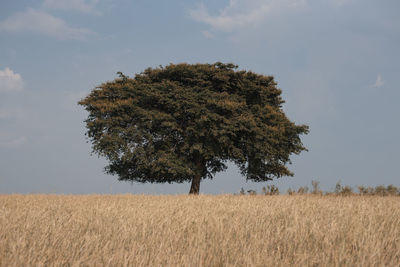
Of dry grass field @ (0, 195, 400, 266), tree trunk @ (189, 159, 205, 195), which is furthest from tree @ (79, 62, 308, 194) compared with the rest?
dry grass field @ (0, 195, 400, 266)

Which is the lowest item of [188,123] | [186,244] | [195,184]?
[186,244]

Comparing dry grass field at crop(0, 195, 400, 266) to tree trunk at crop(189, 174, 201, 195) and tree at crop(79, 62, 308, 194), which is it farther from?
tree trunk at crop(189, 174, 201, 195)

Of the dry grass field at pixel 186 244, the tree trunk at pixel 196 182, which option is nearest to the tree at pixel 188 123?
the tree trunk at pixel 196 182

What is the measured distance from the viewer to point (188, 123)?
2266cm

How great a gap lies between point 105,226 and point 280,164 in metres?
20.1

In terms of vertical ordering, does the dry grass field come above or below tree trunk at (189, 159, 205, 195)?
below

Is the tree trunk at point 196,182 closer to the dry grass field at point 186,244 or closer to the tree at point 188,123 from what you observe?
the tree at point 188,123

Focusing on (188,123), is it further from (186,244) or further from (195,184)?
(186,244)

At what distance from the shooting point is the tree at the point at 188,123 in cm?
2189

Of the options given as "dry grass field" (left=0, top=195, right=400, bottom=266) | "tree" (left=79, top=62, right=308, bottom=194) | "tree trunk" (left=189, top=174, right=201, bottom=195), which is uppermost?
"tree" (left=79, top=62, right=308, bottom=194)

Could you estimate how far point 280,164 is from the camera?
25672 mm

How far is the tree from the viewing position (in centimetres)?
2189

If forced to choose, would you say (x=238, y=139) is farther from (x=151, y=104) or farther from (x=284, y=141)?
(x=151, y=104)

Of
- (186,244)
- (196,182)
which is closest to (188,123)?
(196,182)
